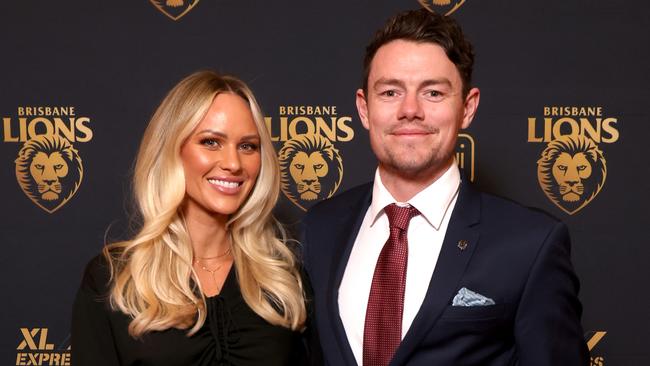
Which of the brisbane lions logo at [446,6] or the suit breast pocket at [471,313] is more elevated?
the brisbane lions logo at [446,6]

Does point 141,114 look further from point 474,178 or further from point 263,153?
point 474,178

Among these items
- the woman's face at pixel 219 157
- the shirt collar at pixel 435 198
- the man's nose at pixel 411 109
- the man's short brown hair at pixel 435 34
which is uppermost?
the man's short brown hair at pixel 435 34

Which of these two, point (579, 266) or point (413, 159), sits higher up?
point (413, 159)

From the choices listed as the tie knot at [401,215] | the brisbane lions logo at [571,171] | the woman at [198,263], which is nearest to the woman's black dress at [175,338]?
the woman at [198,263]

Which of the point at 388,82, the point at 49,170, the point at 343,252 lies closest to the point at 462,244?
the point at 343,252

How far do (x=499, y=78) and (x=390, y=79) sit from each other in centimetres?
76

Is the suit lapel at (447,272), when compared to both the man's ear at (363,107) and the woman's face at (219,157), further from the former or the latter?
the woman's face at (219,157)

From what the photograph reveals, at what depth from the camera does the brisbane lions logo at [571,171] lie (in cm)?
226

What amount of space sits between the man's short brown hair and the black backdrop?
59cm

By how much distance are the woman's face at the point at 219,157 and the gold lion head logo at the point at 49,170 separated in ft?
2.53

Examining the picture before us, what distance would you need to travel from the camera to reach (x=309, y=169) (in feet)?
7.61

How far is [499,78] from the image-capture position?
225 cm

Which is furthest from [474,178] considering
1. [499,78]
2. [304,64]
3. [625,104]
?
[304,64]

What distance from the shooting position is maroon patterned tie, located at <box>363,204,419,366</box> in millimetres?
1534
